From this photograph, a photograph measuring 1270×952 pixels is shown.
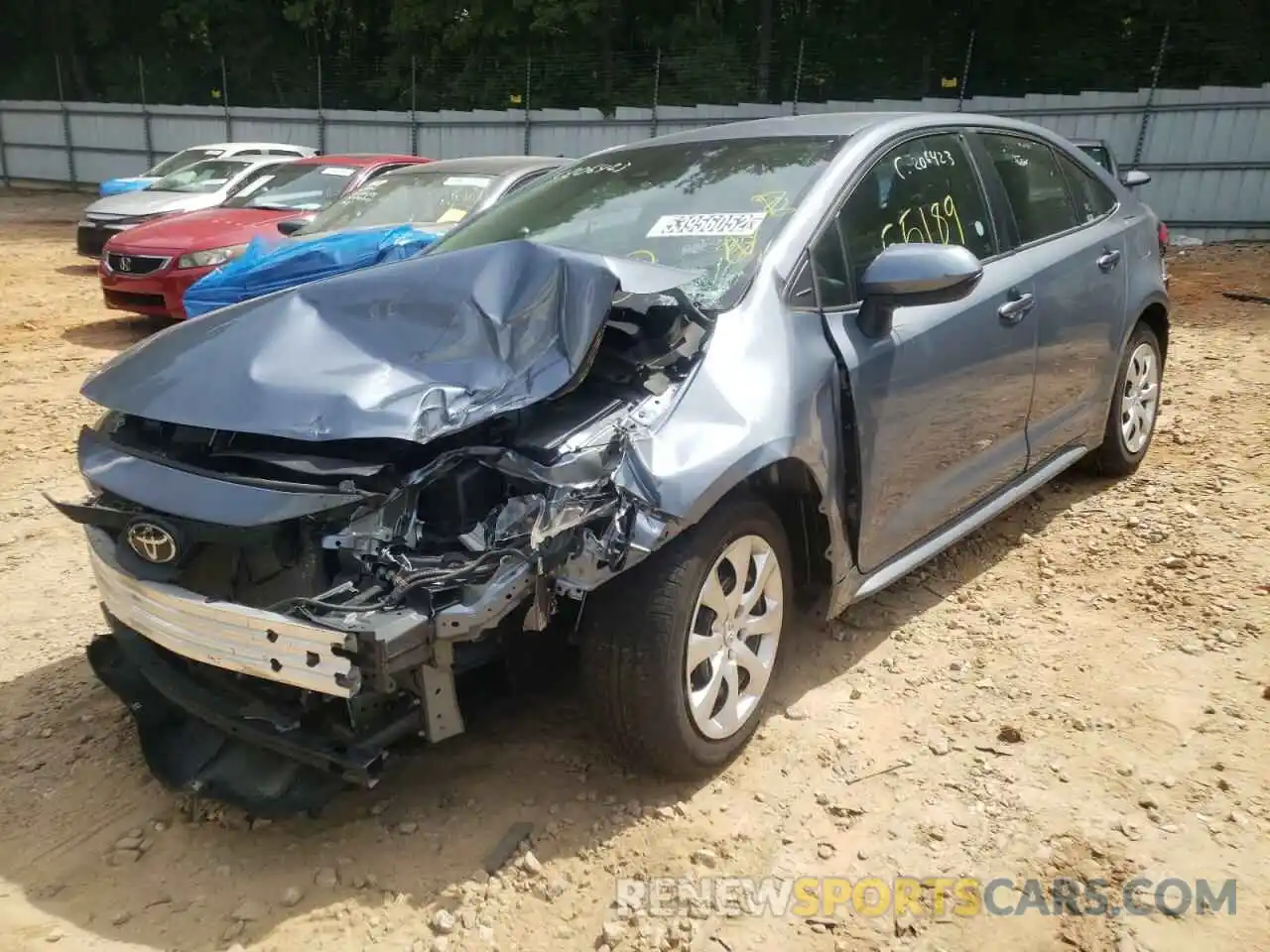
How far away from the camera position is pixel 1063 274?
3896 millimetres

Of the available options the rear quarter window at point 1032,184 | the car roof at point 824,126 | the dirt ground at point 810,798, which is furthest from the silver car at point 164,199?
the rear quarter window at point 1032,184

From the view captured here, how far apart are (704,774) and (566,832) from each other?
1.28 ft

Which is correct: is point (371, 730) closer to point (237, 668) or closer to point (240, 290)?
point (237, 668)

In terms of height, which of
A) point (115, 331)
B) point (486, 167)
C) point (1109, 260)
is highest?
point (1109, 260)

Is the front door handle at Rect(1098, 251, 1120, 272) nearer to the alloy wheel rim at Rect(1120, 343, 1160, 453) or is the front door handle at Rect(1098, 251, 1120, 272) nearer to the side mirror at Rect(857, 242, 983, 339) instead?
the alloy wheel rim at Rect(1120, 343, 1160, 453)

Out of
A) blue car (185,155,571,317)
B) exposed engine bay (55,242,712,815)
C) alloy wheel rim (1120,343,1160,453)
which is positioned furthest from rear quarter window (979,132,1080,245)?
blue car (185,155,571,317)

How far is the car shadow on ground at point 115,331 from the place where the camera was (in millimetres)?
8445

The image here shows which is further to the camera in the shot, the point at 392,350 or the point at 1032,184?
the point at 1032,184

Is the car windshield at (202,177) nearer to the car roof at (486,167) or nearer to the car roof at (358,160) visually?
the car roof at (358,160)

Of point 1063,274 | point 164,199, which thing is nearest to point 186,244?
point 164,199

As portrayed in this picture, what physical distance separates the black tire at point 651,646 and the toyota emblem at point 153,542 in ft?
3.15

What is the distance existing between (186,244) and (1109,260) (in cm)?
707

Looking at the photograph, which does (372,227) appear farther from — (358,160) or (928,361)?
(928,361)

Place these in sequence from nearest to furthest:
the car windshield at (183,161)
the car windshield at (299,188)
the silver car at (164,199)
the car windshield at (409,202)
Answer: the car windshield at (409,202) → the car windshield at (299,188) → the silver car at (164,199) → the car windshield at (183,161)
